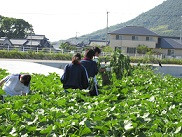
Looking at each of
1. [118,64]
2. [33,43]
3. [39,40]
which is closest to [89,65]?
[118,64]

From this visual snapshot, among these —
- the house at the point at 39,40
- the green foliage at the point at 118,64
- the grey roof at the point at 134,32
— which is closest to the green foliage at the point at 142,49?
the grey roof at the point at 134,32

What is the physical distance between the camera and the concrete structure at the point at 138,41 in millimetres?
54531

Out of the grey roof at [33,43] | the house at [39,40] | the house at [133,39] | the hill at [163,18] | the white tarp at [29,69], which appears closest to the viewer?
the white tarp at [29,69]

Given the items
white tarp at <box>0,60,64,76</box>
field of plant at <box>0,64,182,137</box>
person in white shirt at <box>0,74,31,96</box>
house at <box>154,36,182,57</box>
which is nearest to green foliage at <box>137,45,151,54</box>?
house at <box>154,36,182,57</box>

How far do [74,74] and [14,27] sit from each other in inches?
2564

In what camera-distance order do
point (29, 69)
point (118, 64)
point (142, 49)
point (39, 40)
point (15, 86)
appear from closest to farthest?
point (15, 86), point (118, 64), point (29, 69), point (142, 49), point (39, 40)

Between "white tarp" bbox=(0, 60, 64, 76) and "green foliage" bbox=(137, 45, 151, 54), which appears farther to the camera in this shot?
"green foliage" bbox=(137, 45, 151, 54)

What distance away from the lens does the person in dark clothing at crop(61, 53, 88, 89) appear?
6805 mm

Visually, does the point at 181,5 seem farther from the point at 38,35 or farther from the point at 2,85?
the point at 2,85

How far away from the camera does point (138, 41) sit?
54688 millimetres

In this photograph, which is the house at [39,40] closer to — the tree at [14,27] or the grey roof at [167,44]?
the tree at [14,27]

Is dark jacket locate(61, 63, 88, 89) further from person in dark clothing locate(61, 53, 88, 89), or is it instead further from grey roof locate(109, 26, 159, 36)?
grey roof locate(109, 26, 159, 36)

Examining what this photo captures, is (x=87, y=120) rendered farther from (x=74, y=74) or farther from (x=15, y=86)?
(x=74, y=74)

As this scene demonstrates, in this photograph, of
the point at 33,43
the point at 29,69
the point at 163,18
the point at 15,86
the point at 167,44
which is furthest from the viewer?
the point at 163,18
